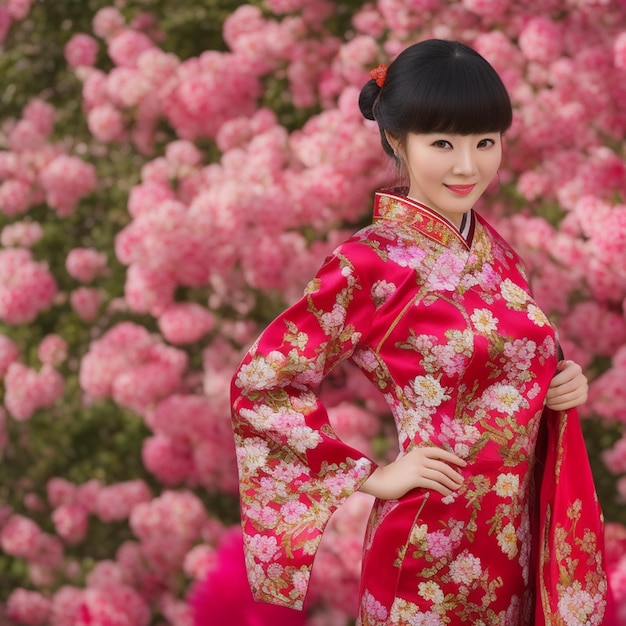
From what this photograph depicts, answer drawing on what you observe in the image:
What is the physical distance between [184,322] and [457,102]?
1.66 m

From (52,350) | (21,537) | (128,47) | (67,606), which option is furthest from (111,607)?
(128,47)

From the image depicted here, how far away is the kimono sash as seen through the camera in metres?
1.50

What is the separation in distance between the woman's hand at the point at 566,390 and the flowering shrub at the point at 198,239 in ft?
3.61

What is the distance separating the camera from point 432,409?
150 centimetres

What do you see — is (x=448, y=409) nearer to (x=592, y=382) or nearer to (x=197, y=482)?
(x=592, y=382)

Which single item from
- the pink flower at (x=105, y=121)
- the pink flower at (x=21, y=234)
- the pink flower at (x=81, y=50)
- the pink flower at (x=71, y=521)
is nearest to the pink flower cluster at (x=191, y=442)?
the pink flower at (x=71, y=521)

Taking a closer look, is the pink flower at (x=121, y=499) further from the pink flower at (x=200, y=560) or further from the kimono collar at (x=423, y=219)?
the kimono collar at (x=423, y=219)

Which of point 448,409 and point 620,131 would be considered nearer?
point 448,409

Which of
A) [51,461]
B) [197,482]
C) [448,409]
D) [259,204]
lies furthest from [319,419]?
[51,461]

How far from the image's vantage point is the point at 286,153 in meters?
3.10

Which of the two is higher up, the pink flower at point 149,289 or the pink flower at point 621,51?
the pink flower at point 621,51

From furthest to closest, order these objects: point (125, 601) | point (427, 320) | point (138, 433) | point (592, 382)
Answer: point (138, 433)
point (125, 601)
point (592, 382)
point (427, 320)

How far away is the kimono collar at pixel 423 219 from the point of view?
5.04ft

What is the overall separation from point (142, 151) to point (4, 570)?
1321 millimetres
